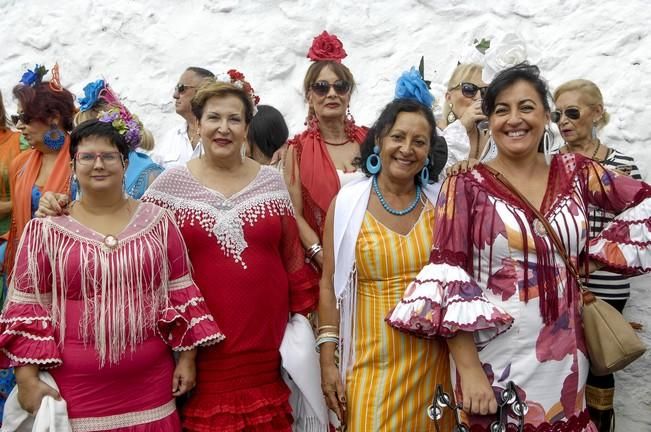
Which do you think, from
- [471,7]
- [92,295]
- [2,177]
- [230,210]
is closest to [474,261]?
[230,210]

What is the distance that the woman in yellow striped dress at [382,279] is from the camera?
9.52 ft

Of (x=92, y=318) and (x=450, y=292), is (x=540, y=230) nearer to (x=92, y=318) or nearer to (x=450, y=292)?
(x=450, y=292)

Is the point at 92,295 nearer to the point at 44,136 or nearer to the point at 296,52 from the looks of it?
the point at 44,136

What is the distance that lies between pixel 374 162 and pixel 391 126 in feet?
0.63

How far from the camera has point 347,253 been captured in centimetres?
298

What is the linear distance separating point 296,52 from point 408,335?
4.46 m

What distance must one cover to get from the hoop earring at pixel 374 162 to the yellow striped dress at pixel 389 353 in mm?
236

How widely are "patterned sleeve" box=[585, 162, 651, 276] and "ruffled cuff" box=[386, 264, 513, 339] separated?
0.60 meters

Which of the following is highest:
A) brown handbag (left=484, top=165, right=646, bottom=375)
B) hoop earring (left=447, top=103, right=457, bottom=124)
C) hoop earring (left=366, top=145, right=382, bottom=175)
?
hoop earring (left=447, top=103, right=457, bottom=124)

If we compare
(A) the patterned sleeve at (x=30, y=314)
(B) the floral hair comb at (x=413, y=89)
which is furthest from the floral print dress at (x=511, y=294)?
(A) the patterned sleeve at (x=30, y=314)

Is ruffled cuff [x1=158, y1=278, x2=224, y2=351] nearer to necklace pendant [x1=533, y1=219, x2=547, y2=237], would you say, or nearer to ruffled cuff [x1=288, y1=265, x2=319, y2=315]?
ruffled cuff [x1=288, y1=265, x2=319, y2=315]

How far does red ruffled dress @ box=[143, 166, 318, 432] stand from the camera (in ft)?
10.0

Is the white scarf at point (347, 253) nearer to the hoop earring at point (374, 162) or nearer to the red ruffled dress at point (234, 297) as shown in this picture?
the hoop earring at point (374, 162)

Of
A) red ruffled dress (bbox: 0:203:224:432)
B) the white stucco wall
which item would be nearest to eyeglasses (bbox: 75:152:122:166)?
red ruffled dress (bbox: 0:203:224:432)
